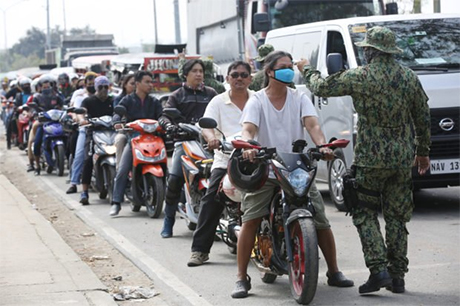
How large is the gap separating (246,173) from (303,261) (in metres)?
0.87

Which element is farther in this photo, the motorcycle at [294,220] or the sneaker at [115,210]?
the sneaker at [115,210]

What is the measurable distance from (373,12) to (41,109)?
6.55 m

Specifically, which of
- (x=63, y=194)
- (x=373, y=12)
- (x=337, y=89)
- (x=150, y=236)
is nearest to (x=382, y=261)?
(x=337, y=89)

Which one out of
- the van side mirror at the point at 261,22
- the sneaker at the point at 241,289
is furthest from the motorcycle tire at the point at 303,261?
the van side mirror at the point at 261,22

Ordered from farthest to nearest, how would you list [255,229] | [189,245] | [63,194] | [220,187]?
[63,194] → [189,245] → [220,187] → [255,229]

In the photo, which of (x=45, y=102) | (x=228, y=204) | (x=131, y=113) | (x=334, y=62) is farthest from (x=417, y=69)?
(x=45, y=102)

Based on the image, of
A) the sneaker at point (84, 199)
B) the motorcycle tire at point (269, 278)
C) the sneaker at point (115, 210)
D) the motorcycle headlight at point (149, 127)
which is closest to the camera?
the motorcycle tire at point (269, 278)

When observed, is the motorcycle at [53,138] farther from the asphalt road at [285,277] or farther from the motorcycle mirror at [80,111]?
the asphalt road at [285,277]

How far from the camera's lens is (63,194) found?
16188 mm

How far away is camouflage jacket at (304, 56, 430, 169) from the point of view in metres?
7.66

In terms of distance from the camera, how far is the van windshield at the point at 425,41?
12.2 meters

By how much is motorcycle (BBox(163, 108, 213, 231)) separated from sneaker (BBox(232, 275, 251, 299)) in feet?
7.37

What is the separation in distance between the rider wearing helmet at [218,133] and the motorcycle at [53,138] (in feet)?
31.4

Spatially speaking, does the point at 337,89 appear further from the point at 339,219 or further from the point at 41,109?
the point at 41,109
